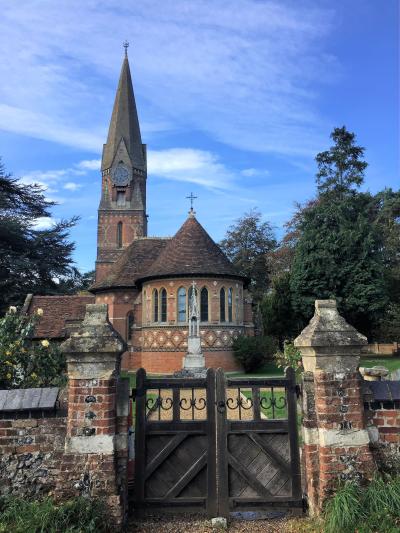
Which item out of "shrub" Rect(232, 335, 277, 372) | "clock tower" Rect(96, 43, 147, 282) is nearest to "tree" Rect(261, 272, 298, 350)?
"shrub" Rect(232, 335, 277, 372)

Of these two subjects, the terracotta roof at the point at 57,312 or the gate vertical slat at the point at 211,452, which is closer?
the gate vertical slat at the point at 211,452

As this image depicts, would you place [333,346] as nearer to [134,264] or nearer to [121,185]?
[134,264]

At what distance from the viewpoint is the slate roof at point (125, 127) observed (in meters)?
44.0

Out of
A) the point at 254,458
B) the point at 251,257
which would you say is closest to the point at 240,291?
the point at 254,458

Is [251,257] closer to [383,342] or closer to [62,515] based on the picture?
[383,342]

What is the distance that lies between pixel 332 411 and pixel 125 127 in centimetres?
4454

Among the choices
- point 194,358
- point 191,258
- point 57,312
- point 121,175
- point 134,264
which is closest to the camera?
point 194,358

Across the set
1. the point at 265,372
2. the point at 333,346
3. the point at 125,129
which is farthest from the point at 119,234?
the point at 333,346

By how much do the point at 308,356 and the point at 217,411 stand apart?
1186mm

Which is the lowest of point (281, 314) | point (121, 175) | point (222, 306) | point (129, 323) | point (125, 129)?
point (129, 323)

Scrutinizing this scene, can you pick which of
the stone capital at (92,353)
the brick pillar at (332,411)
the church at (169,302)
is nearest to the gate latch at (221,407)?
the brick pillar at (332,411)

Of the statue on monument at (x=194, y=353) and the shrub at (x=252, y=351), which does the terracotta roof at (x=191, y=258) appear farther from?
the shrub at (x=252, y=351)

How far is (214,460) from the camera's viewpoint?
459 cm

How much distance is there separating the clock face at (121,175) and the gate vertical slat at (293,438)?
4047 centimetres
